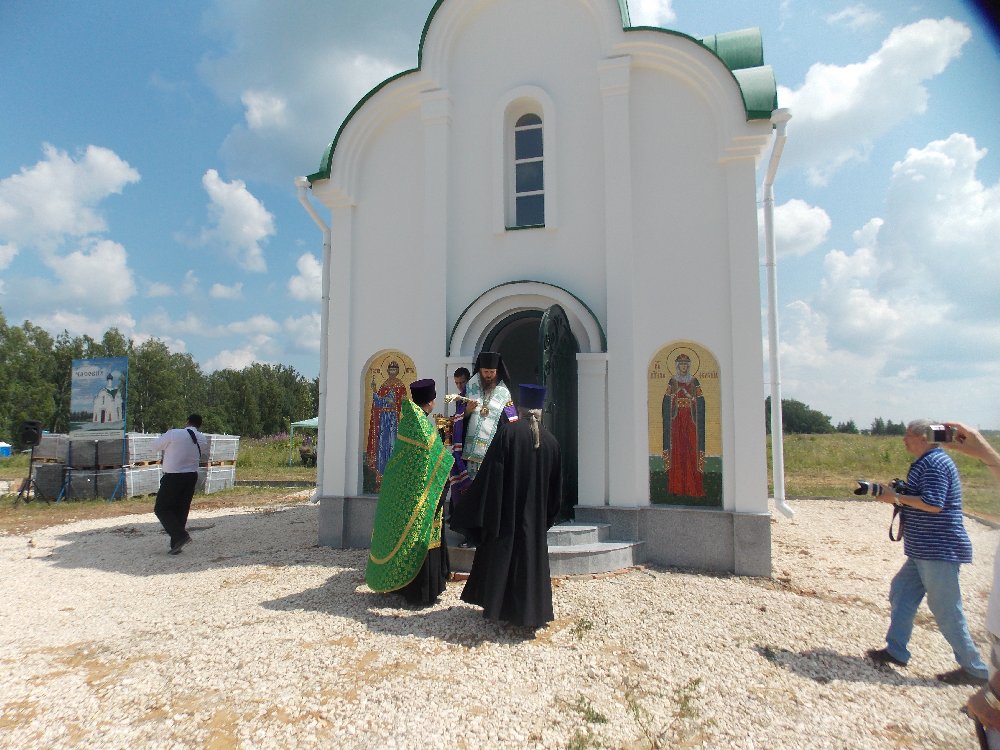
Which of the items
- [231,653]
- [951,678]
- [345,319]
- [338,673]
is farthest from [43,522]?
[951,678]

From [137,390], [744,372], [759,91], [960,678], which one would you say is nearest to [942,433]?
[960,678]

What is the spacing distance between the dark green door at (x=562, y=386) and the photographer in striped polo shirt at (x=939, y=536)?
368cm

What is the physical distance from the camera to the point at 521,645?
4.50 m

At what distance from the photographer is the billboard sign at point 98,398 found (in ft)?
49.9

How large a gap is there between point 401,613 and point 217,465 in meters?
13.6

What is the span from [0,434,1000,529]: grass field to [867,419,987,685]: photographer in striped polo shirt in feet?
33.8

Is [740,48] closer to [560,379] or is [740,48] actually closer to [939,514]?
[560,379]

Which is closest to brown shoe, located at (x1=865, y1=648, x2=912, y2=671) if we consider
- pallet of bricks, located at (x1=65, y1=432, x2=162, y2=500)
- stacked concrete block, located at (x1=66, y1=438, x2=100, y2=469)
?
pallet of bricks, located at (x1=65, y1=432, x2=162, y2=500)

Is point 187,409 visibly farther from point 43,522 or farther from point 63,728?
point 63,728

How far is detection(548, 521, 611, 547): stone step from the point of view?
6.67 metres

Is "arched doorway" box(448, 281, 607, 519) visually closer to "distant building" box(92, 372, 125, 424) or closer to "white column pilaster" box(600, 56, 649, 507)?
"white column pilaster" box(600, 56, 649, 507)

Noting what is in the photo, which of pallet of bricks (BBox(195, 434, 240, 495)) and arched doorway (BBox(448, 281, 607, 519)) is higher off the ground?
arched doorway (BBox(448, 281, 607, 519))

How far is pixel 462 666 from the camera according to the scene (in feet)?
13.4

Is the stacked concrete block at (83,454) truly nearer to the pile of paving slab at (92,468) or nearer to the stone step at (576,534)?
the pile of paving slab at (92,468)
